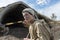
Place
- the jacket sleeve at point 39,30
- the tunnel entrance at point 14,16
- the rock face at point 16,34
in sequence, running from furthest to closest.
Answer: the tunnel entrance at point 14,16
the rock face at point 16,34
the jacket sleeve at point 39,30

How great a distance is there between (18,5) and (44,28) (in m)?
1.84

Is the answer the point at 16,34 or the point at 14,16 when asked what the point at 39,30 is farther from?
the point at 14,16

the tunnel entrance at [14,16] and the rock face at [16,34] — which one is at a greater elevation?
the tunnel entrance at [14,16]

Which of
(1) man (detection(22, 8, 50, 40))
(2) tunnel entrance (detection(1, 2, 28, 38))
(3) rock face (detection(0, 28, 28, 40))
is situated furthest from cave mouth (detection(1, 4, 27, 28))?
(1) man (detection(22, 8, 50, 40))

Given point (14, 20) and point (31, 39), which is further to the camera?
point (14, 20)

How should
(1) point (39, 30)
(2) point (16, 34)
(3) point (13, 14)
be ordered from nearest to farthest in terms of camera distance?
1. (1) point (39, 30)
2. (2) point (16, 34)
3. (3) point (13, 14)

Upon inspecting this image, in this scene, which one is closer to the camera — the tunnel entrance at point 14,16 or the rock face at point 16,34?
the rock face at point 16,34

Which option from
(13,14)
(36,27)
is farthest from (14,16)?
(36,27)

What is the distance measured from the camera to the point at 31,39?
164 centimetres

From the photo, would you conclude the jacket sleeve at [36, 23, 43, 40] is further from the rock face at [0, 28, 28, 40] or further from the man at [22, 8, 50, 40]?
the rock face at [0, 28, 28, 40]

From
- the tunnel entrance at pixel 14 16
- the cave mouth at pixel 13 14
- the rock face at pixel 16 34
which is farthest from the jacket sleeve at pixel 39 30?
the cave mouth at pixel 13 14

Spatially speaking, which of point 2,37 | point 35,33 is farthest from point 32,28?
point 2,37

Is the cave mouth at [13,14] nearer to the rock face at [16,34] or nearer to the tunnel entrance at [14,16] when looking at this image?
the tunnel entrance at [14,16]

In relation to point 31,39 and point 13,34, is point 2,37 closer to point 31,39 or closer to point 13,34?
point 13,34
